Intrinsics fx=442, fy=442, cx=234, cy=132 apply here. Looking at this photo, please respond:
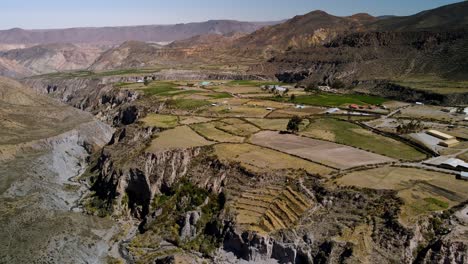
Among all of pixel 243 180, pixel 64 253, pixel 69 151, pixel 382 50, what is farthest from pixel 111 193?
pixel 382 50

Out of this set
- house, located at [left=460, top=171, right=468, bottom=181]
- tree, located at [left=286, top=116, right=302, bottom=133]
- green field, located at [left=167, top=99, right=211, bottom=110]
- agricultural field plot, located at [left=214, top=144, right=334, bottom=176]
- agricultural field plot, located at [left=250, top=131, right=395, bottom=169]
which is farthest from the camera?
green field, located at [left=167, top=99, right=211, bottom=110]

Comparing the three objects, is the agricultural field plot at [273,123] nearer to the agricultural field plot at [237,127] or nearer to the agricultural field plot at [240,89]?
the agricultural field plot at [237,127]

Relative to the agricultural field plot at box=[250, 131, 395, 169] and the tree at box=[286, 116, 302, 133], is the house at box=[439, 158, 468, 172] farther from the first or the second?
the tree at box=[286, 116, 302, 133]

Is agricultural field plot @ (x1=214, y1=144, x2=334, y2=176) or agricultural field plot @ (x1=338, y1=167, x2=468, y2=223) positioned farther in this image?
agricultural field plot @ (x1=214, y1=144, x2=334, y2=176)

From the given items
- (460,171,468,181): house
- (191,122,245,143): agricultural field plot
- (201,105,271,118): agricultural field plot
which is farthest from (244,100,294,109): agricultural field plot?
(460,171,468,181): house

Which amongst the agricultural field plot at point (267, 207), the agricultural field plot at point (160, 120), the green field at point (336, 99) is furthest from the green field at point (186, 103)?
the agricultural field plot at point (267, 207)

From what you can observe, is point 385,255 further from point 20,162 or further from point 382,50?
point 382,50
